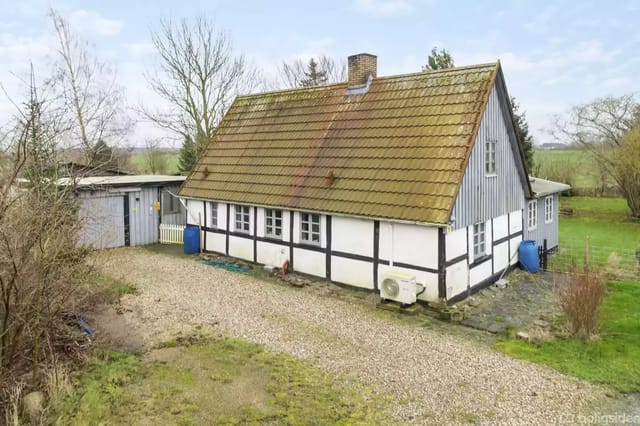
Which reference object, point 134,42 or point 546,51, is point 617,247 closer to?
point 546,51

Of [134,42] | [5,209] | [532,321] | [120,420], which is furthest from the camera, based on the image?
[134,42]

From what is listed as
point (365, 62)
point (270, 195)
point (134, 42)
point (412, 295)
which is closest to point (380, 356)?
point (412, 295)

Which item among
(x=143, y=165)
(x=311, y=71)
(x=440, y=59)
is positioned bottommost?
(x=143, y=165)

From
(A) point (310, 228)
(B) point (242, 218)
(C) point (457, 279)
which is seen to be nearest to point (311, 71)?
(B) point (242, 218)

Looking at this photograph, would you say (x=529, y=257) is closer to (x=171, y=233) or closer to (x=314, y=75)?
(x=171, y=233)

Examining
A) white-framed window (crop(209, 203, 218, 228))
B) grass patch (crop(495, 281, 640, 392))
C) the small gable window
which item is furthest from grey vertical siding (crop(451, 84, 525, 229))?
white-framed window (crop(209, 203, 218, 228))

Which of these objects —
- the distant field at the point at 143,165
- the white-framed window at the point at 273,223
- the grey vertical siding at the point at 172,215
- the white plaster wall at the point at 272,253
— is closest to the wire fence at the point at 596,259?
the white plaster wall at the point at 272,253
